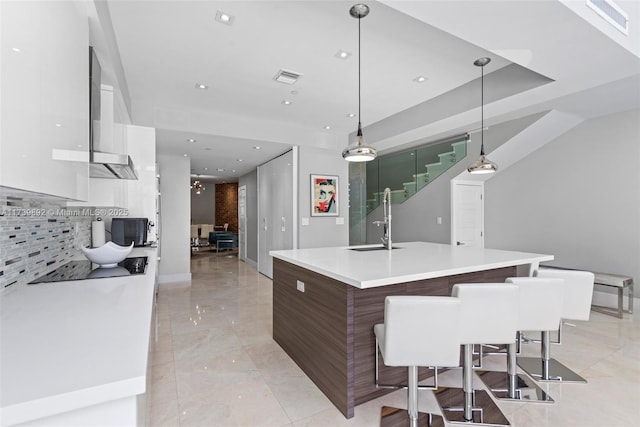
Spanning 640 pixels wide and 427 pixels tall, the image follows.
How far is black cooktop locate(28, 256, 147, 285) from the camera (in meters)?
1.88

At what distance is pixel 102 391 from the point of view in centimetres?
75

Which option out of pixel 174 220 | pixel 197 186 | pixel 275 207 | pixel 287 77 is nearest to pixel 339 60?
pixel 287 77

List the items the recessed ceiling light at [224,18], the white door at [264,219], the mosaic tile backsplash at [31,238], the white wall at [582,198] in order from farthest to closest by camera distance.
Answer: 1. the white door at [264,219]
2. the white wall at [582,198]
3. the recessed ceiling light at [224,18]
4. the mosaic tile backsplash at [31,238]

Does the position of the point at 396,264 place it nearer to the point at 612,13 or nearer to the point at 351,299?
the point at 351,299

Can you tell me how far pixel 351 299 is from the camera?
6.81ft

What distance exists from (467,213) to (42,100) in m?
6.15

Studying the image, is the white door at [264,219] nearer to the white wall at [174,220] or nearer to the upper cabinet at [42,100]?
the white wall at [174,220]

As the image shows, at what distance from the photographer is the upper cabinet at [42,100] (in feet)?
2.85

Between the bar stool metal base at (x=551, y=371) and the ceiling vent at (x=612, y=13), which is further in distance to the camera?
the bar stool metal base at (x=551, y=371)

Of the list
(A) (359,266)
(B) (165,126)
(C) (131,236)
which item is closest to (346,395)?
(A) (359,266)

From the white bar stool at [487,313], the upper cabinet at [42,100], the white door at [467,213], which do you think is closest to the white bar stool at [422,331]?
the white bar stool at [487,313]

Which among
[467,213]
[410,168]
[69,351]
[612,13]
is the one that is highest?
[612,13]

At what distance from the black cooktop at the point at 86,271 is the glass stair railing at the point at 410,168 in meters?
5.48

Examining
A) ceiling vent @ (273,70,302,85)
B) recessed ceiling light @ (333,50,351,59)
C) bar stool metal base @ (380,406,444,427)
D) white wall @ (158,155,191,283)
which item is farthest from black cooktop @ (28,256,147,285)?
white wall @ (158,155,191,283)
